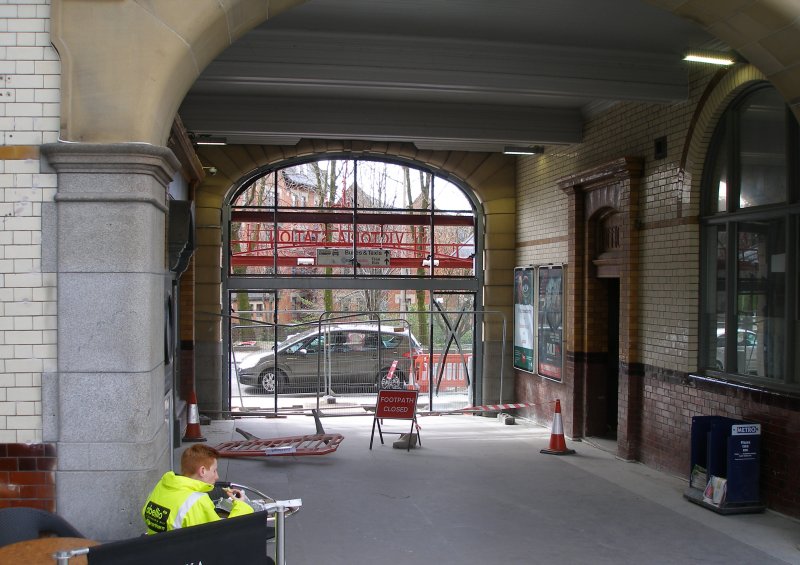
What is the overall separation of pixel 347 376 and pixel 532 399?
11.5 ft

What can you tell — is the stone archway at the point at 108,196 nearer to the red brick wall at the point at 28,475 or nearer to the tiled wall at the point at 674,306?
the red brick wall at the point at 28,475

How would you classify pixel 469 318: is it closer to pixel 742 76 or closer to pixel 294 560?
pixel 742 76

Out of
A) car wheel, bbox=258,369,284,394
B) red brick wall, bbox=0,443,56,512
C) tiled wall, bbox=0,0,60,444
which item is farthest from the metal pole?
car wheel, bbox=258,369,284,394

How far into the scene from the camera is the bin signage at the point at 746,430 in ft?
27.4

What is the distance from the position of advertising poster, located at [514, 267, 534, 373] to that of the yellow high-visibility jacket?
10888mm

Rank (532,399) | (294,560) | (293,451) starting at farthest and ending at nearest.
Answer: (532,399), (293,451), (294,560)

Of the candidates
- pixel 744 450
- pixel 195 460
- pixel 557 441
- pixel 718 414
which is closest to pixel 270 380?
pixel 557 441

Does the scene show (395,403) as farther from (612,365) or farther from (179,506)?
(179,506)

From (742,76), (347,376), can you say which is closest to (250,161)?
(347,376)

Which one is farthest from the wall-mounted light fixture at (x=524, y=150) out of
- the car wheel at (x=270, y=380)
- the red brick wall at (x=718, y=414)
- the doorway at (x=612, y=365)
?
the car wheel at (x=270, y=380)

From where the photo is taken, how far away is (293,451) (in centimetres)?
1073

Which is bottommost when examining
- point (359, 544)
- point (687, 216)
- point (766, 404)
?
point (359, 544)

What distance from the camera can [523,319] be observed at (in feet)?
50.3

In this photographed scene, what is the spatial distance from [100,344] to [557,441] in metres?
8.06
